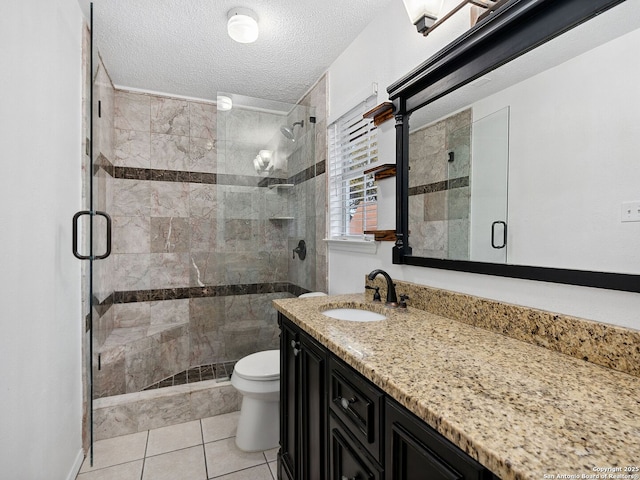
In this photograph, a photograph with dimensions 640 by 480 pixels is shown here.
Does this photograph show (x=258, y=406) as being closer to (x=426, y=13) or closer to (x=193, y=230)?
(x=193, y=230)

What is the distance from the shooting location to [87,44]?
6.72 feet

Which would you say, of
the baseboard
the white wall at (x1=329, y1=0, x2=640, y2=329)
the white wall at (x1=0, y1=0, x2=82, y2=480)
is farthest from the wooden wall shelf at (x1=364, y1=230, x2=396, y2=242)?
the baseboard

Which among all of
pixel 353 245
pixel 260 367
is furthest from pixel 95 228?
pixel 353 245

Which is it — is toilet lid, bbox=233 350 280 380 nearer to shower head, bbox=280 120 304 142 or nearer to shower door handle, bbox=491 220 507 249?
shower door handle, bbox=491 220 507 249

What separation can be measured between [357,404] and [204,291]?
→ 8.30 feet

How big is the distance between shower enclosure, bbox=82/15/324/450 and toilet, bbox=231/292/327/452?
1.77 ft

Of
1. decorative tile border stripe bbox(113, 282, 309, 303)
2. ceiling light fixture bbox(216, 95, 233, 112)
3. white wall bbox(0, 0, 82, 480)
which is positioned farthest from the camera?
decorative tile border stripe bbox(113, 282, 309, 303)

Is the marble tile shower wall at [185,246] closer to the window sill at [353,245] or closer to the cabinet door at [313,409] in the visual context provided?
the window sill at [353,245]

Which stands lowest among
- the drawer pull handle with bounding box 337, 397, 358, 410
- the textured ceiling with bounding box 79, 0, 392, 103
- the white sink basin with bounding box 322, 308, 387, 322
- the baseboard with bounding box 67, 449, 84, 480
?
the baseboard with bounding box 67, 449, 84, 480

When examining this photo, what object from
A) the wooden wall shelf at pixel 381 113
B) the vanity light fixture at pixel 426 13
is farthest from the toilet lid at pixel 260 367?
the vanity light fixture at pixel 426 13

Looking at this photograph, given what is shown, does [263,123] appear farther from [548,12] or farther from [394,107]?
[548,12]

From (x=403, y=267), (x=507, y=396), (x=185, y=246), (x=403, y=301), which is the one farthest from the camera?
(x=185, y=246)

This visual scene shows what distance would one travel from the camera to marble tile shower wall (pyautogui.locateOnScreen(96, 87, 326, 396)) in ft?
8.43

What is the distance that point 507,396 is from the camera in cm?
72
